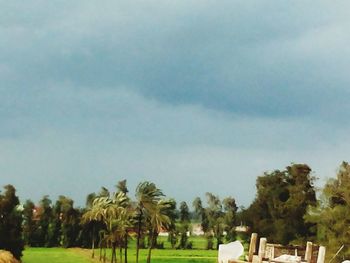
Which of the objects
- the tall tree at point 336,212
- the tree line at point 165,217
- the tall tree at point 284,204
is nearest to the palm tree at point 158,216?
the tree line at point 165,217

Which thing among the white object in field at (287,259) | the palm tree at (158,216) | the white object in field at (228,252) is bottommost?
the white object in field at (287,259)

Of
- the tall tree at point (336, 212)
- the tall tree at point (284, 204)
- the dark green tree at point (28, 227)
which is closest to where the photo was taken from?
the tall tree at point (336, 212)

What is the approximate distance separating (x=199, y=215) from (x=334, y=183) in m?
99.8

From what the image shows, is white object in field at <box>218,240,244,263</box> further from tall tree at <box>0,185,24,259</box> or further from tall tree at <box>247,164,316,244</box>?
tall tree at <box>247,164,316,244</box>

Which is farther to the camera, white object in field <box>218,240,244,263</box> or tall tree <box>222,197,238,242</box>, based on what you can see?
tall tree <box>222,197,238,242</box>

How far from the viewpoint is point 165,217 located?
63.5 meters

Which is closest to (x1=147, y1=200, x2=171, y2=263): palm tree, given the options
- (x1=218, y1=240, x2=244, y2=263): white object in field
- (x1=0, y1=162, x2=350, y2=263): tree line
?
(x1=0, y1=162, x2=350, y2=263): tree line

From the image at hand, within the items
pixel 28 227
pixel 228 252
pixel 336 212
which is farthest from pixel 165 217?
pixel 28 227

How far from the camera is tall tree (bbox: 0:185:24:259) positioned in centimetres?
7219

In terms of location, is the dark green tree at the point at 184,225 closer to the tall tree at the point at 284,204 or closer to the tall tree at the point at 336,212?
the tall tree at the point at 284,204

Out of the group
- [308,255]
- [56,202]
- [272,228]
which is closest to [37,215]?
[56,202]

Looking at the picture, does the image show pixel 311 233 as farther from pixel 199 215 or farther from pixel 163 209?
pixel 199 215

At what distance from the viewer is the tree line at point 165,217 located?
61656mm

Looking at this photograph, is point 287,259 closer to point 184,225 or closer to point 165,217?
point 165,217
